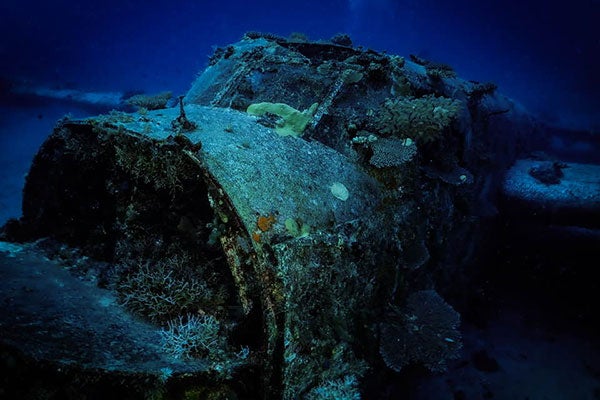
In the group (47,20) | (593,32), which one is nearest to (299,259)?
(593,32)

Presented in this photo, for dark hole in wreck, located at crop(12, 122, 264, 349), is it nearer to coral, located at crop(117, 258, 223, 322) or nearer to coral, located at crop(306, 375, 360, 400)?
coral, located at crop(117, 258, 223, 322)

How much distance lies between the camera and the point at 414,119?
14.4ft

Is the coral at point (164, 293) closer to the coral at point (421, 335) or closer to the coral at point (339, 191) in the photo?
the coral at point (339, 191)

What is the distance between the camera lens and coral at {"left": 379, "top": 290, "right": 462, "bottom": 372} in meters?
3.50

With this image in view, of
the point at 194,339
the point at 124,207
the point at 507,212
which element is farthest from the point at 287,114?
the point at 507,212

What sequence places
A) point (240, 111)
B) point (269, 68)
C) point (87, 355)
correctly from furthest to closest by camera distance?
point (269, 68) < point (240, 111) < point (87, 355)

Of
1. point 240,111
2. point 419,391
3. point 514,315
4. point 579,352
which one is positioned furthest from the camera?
point 514,315

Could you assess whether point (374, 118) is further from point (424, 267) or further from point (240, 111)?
point (424, 267)

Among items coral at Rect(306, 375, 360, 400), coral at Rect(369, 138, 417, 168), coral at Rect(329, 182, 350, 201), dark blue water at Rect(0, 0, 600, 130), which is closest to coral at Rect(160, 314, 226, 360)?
coral at Rect(306, 375, 360, 400)

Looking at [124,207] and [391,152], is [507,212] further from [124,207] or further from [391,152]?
[124,207]

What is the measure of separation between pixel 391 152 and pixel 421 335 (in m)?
2.16

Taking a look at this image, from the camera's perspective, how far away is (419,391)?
5910mm

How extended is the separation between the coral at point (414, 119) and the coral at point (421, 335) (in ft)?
6.92

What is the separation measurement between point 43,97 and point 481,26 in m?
73.7
